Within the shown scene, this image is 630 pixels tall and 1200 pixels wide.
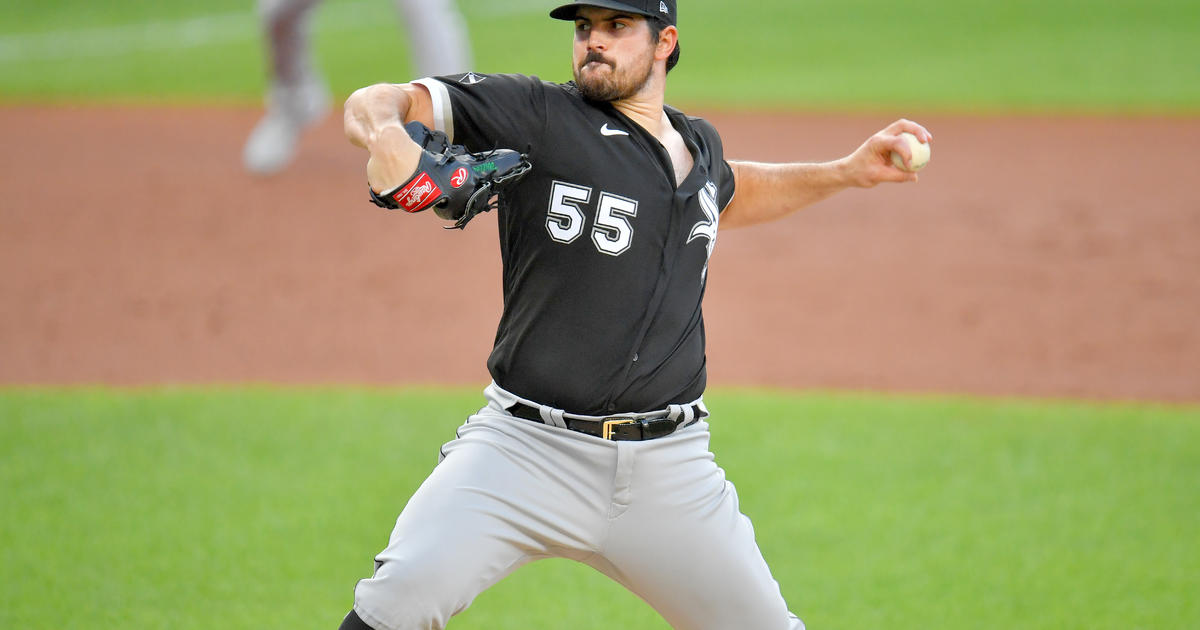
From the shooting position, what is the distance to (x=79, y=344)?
708cm

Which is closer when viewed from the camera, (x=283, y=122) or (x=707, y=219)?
(x=707, y=219)

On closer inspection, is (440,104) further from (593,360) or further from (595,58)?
(593,360)

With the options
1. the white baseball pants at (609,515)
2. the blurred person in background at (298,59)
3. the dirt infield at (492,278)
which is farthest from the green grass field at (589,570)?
the blurred person in background at (298,59)

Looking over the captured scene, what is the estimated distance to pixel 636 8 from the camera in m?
3.27

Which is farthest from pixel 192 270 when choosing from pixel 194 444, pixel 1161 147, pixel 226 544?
pixel 1161 147

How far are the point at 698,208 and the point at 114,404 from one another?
12.9ft

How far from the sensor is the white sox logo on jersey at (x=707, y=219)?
3.36 meters

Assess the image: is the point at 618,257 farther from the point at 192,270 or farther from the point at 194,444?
the point at 192,270

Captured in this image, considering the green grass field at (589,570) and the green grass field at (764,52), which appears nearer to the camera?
the green grass field at (589,570)

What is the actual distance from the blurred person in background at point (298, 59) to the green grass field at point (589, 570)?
3290 millimetres

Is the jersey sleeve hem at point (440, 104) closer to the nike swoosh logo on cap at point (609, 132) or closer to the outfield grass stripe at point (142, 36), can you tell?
the nike swoosh logo on cap at point (609, 132)

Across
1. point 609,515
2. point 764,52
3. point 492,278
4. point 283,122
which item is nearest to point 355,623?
point 609,515

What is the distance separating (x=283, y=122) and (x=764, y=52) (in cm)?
720

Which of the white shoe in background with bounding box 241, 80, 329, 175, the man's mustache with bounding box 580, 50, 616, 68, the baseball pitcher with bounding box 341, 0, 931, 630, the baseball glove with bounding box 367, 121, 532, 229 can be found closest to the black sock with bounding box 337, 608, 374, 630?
the baseball pitcher with bounding box 341, 0, 931, 630
